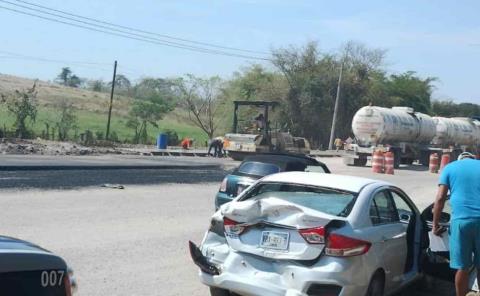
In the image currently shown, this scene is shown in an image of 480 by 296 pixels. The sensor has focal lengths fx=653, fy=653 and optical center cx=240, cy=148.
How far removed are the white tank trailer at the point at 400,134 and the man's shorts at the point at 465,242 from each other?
28985 millimetres

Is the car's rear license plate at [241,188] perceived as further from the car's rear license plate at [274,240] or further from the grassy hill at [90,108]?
the grassy hill at [90,108]

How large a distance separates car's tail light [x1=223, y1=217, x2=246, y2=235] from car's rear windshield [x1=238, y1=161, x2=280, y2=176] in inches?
187

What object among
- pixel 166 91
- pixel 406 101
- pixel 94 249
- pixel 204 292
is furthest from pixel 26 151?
pixel 406 101

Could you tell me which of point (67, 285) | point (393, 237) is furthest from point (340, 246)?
point (67, 285)

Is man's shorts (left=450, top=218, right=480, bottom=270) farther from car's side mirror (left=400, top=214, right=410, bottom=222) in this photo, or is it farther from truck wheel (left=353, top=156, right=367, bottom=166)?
truck wheel (left=353, top=156, right=367, bottom=166)

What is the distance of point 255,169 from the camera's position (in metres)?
11.3

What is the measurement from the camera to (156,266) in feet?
26.9

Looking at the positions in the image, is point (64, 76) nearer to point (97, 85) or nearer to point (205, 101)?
point (97, 85)

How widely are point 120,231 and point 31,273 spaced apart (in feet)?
24.0

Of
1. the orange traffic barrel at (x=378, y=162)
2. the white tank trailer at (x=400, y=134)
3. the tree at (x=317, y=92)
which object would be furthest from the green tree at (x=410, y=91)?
the orange traffic barrel at (x=378, y=162)

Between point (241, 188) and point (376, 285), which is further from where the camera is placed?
point (241, 188)

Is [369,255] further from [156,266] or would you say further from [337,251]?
[156,266]

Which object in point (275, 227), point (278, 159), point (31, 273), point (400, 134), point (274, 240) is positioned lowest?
point (274, 240)

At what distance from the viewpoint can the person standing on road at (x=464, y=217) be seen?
647 centimetres
